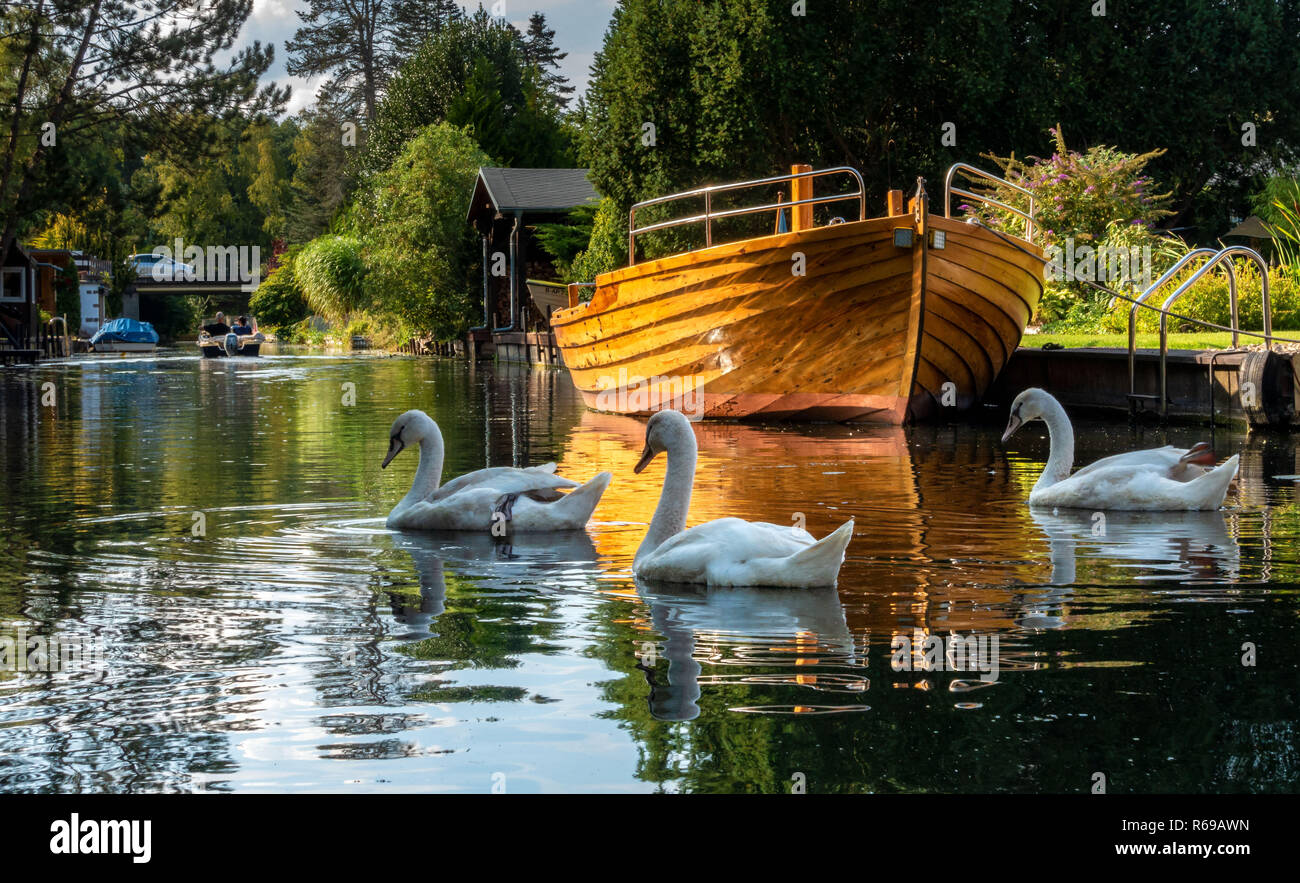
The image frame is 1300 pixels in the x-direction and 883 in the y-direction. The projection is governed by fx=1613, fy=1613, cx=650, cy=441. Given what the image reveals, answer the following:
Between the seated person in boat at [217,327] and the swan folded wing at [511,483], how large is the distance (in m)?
46.5

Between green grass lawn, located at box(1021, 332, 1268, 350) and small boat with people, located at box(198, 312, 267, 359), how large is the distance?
112 ft

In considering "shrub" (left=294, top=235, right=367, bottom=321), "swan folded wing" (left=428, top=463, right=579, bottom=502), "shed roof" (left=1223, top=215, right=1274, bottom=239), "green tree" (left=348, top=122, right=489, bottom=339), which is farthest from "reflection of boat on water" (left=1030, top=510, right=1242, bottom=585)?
"shrub" (left=294, top=235, right=367, bottom=321)

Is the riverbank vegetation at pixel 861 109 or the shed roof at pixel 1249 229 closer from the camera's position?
the riverbank vegetation at pixel 861 109

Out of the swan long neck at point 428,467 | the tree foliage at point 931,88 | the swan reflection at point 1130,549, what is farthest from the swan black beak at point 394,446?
the tree foliage at point 931,88

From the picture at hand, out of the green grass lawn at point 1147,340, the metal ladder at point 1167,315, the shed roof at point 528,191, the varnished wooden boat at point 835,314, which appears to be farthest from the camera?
the shed roof at point 528,191

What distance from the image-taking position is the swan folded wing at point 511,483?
10.4 meters

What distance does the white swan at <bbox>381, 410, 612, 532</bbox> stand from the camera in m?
10.3

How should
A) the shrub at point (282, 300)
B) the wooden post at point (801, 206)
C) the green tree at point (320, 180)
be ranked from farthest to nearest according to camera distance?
1. the green tree at point (320, 180)
2. the shrub at point (282, 300)
3. the wooden post at point (801, 206)

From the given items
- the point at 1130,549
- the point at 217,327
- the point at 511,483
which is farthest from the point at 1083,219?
the point at 217,327

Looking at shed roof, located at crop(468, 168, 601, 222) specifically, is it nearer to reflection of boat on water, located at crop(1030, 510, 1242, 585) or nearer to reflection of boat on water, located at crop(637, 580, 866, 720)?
reflection of boat on water, located at crop(1030, 510, 1242, 585)

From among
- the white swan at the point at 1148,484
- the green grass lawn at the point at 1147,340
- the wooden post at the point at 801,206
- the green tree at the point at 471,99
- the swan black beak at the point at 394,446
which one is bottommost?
the white swan at the point at 1148,484

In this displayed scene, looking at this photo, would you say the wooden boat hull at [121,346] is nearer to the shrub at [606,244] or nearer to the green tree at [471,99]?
the green tree at [471,99]

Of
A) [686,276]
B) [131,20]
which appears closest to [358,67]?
[131,20]
